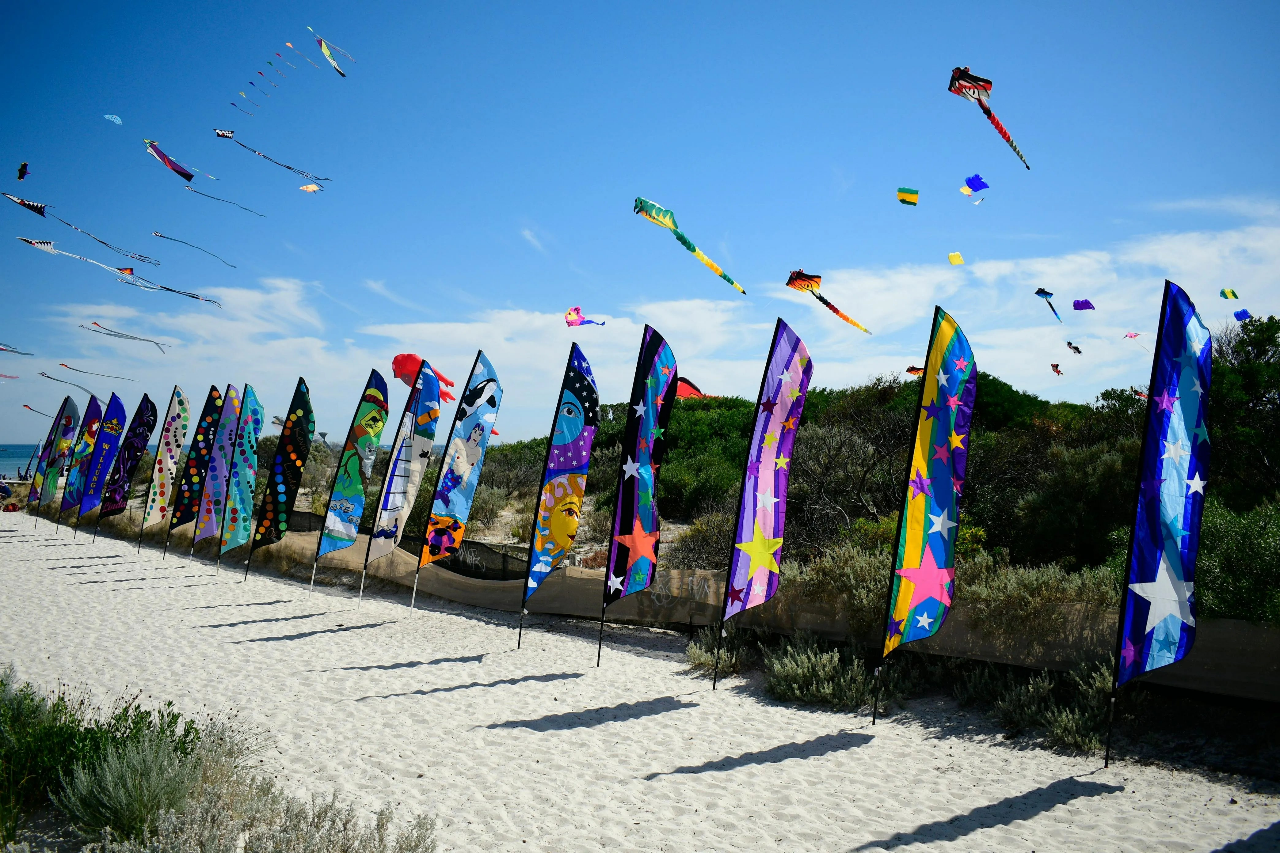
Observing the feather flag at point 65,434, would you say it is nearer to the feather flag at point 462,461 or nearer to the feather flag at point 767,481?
the feather flag at point 462,461

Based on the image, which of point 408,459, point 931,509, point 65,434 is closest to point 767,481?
point 931,509

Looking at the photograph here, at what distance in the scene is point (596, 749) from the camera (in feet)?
23.4

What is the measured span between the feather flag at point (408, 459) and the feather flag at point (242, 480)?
411cm

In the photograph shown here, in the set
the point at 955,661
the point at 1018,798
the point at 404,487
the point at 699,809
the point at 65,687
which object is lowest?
the point at 65,687

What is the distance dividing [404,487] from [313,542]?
240 inches

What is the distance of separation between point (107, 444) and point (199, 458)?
5577 millimetres

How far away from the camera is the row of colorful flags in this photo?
6.41 metres

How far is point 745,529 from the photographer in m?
8.97

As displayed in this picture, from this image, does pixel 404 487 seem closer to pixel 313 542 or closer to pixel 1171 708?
pixel 313 542

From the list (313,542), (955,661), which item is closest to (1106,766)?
(955,661)

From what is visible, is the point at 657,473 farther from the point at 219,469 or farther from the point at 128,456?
the point at 128,456

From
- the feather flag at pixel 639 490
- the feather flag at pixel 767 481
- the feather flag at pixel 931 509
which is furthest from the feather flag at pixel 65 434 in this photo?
the feather flag at pixel 931 509

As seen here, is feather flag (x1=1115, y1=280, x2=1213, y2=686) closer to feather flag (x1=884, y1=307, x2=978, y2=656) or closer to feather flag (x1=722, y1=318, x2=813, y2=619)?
feather flag (x1=884, y1=307, x2=978, y2=656)

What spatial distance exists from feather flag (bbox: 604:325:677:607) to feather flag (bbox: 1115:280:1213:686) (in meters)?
5.61
